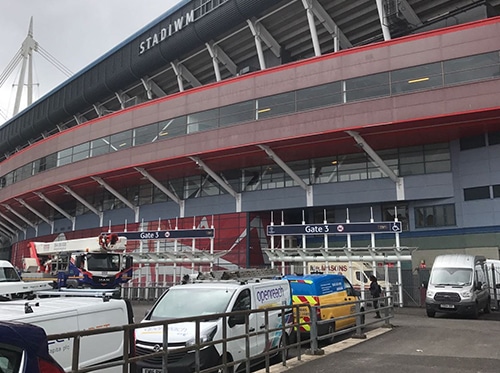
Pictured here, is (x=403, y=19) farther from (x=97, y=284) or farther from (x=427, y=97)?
(x=97, y=284)

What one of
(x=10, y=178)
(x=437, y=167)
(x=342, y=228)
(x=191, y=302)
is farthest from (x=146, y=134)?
(x=191, y=302)

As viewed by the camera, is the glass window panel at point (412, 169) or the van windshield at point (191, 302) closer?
the van windshield at point (191, 302)

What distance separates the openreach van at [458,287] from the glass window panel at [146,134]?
20.7 meters

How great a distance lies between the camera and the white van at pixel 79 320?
5.64m

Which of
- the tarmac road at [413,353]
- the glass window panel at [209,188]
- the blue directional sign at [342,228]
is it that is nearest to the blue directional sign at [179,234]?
the blue directional sign at [342,228]

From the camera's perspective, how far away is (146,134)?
3288cm

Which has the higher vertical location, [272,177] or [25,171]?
[25,171]

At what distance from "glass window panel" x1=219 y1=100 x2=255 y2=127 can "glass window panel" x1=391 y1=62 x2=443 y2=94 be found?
8.61m

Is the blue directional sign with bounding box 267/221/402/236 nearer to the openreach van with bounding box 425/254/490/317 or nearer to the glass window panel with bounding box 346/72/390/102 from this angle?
the openreach van with bounding box 425/254/490/317

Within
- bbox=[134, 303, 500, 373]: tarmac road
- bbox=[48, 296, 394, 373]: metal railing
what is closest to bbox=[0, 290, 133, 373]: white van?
bbox=[48, 296, 394, 373]: metal railing

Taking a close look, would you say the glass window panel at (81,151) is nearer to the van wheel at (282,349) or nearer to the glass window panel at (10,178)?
the glass window panel at (10,178)

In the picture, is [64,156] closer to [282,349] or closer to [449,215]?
[449,215]

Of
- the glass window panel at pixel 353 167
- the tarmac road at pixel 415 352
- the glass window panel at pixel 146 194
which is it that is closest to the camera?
the tarmac road at pixel 415 352

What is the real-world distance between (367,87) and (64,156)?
26824 millimetres
